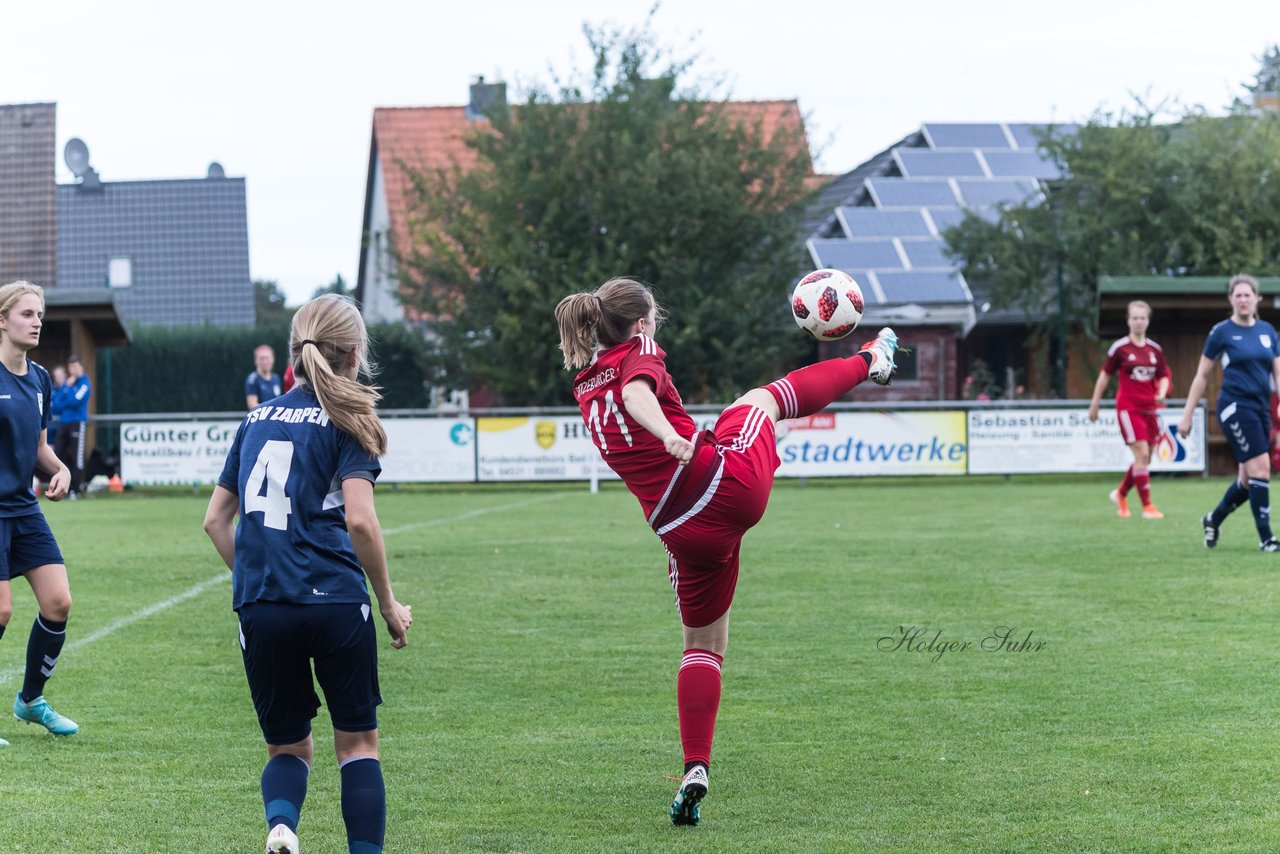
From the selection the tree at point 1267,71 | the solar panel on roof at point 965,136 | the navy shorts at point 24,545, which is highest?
the tree at point 1267,71

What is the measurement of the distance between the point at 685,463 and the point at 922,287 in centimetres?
2792

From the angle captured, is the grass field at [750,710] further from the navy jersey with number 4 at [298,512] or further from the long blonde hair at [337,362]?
the long blonde hair at [337,362]

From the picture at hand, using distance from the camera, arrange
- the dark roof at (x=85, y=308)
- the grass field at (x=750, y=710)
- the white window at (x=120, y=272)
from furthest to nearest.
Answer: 1. the white window at (x=120, y=272)
2. the dark roof at (x=85, y=308)
3. the grass field at (x=750, y=710)

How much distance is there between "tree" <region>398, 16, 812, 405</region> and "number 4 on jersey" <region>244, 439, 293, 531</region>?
23.3 m

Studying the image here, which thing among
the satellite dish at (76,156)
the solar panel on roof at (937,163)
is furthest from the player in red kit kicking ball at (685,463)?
the satellite dish at (76,156)

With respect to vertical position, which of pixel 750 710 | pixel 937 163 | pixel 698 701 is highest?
pixel 937 163

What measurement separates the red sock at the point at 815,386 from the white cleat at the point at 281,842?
7.27ft

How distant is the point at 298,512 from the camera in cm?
404

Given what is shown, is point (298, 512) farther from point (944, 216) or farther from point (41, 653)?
point (944, 216)

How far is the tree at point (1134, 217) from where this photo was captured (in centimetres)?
2852

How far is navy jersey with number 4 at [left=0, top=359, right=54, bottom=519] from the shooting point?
600cm

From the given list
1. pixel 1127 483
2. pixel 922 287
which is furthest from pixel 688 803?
pixel 922 287

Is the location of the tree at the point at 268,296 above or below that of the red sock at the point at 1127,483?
above

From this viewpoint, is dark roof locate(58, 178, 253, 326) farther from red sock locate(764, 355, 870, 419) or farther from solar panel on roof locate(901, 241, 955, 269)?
red sock locate(764, 355, 870, 419)
